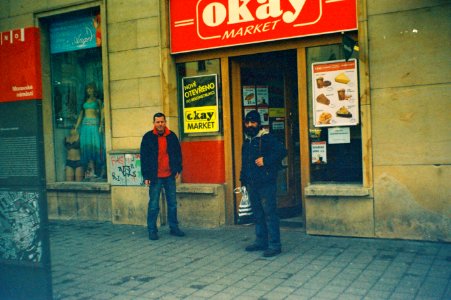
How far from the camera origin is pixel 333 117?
24.9 feet

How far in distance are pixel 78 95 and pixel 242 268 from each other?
5828 mm

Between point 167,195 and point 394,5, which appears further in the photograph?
point 167,195

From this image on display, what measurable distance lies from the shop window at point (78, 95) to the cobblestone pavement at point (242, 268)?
2433mm

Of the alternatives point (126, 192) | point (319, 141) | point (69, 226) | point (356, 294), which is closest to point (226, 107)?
point (319, 141)

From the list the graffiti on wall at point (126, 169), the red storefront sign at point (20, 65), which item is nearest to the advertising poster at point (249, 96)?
the graffiti on wall at point (126, 169)

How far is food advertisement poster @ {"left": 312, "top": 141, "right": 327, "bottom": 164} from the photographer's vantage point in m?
7.79

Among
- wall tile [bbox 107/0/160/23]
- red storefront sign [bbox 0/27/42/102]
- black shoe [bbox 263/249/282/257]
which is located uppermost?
wall tile [bbox 107/0/160/23]

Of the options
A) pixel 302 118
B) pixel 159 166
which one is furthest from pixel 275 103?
pixel 159 166

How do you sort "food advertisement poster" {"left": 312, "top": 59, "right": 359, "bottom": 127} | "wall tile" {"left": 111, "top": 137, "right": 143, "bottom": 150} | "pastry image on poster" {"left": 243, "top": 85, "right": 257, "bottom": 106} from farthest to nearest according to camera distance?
"wall tile" {"left": 111, "top": 137, "right": 143, "bottom": 150}, "pastry image on poster" {"left": 243, "top": 85, "right": 257, "bottom": 106}, "food advertisement poster" {"left": 312, "top": 59, "right": 359, "bottom": 127}

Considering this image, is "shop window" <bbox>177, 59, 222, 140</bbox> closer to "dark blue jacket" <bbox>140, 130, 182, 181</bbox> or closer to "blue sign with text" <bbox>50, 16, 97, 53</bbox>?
"dark blue jacket" <bbox>140, 130, 182, 181</bbox>

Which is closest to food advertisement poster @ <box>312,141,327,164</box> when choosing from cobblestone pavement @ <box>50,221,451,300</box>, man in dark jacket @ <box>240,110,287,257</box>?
cobblestone pavement @ <box>50,221,451,300</box>

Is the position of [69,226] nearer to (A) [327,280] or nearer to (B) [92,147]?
(B) [92,147]

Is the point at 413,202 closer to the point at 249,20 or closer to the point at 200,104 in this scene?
the point at 249,20

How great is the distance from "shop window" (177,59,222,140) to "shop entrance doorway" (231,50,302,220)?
303 millimetres
